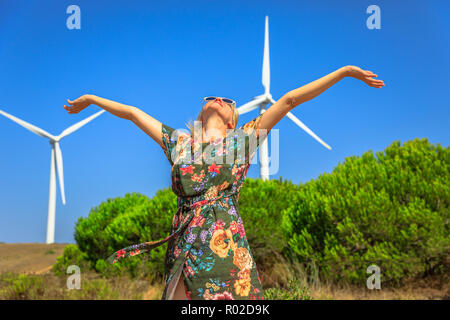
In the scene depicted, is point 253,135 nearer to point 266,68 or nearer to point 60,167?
point 266,68

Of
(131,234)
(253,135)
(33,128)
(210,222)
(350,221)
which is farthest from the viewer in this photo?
(33,128)

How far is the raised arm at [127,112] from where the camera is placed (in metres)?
3.54

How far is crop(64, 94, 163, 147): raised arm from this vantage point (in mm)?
3545

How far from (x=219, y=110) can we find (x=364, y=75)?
4.15 ft

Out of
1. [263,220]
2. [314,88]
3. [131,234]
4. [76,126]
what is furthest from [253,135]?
[76,126]

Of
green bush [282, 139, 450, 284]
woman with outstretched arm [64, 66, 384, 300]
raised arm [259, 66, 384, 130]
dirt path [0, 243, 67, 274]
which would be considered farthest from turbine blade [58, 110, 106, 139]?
raised arm [259, 66, 384, 130]

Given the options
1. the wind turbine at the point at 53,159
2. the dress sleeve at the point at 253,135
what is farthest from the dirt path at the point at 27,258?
the dress sleeve at the point at 253,135

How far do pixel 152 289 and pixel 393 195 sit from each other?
720cm

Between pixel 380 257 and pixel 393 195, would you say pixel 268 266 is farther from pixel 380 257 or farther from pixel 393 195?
pixel 393 195

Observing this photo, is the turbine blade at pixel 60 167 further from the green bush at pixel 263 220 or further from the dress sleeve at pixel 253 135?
the dress sleeve at pixel 253 135

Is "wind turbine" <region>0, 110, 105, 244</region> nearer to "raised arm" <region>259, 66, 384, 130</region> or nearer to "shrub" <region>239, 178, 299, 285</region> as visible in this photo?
"shrub" <region>239, 178, 299, 285</region>

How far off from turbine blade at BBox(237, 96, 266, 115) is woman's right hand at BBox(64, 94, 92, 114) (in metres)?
15.4

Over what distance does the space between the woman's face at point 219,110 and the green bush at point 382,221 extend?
24.8 feet

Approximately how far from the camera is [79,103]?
397 cm
